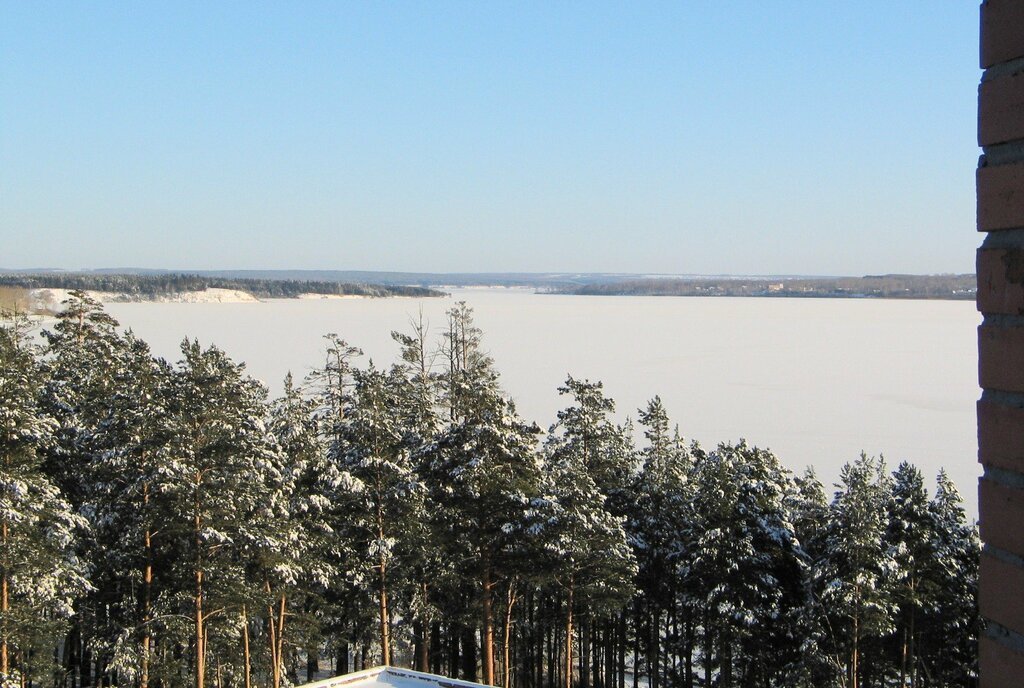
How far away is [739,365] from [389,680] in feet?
187

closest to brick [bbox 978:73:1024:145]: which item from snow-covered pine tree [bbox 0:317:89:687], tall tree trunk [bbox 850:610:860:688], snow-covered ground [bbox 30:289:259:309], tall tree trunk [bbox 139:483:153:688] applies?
snow-covered pine tree [bbox 0:317:89:687]

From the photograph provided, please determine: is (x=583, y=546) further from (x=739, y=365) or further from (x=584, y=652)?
(x=739, y=365)

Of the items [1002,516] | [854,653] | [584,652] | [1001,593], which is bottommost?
[584,652]

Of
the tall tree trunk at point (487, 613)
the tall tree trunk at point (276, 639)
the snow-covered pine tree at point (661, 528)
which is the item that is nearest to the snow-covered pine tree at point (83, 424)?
the tall tree trunk at point (276, 639)

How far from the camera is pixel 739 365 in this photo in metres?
71.4

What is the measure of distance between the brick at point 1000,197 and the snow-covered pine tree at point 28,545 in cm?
1969

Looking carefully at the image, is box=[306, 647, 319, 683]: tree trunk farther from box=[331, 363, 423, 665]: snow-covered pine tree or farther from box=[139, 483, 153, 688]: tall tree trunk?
box=[139, 483, 153, 688]: tall tree trunk

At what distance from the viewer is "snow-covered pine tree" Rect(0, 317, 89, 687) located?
717 inches

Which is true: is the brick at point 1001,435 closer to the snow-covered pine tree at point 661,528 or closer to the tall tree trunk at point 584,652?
the snow-covered pine tree at point 661,528

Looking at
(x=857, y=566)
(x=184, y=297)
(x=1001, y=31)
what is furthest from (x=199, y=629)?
(x=184, y=297)

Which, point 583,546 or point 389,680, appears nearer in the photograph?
point 389,680

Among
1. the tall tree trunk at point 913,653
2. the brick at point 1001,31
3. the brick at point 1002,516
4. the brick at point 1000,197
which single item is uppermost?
the brick at point 1001,31

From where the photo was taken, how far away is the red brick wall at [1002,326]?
1.60m

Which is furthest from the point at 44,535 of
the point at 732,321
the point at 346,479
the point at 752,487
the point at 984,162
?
the point at 732,321
